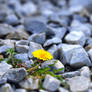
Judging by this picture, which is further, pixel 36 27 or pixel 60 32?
pixel 36 27

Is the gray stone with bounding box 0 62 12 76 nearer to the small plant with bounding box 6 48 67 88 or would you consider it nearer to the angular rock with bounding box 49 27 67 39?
the small plant with bounding box 6 48 67 88

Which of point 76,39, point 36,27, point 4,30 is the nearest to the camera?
point 76,39

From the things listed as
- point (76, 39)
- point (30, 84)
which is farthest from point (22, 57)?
point (76, 39)

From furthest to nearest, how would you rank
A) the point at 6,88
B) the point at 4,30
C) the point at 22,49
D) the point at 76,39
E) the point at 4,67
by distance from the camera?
the point at 4,30, the point at 76,39, the point at 22,49, the point at 4,67, the point at 6,88

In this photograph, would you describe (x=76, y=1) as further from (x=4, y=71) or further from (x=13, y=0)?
(x=4, y=71)

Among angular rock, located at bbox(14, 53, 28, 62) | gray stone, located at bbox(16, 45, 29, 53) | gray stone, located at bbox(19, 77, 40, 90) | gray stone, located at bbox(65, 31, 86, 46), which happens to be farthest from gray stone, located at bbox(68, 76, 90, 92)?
gray stone, located at bbox(65, 31, 86, 46)

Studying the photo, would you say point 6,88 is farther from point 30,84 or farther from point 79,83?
point 79,83
